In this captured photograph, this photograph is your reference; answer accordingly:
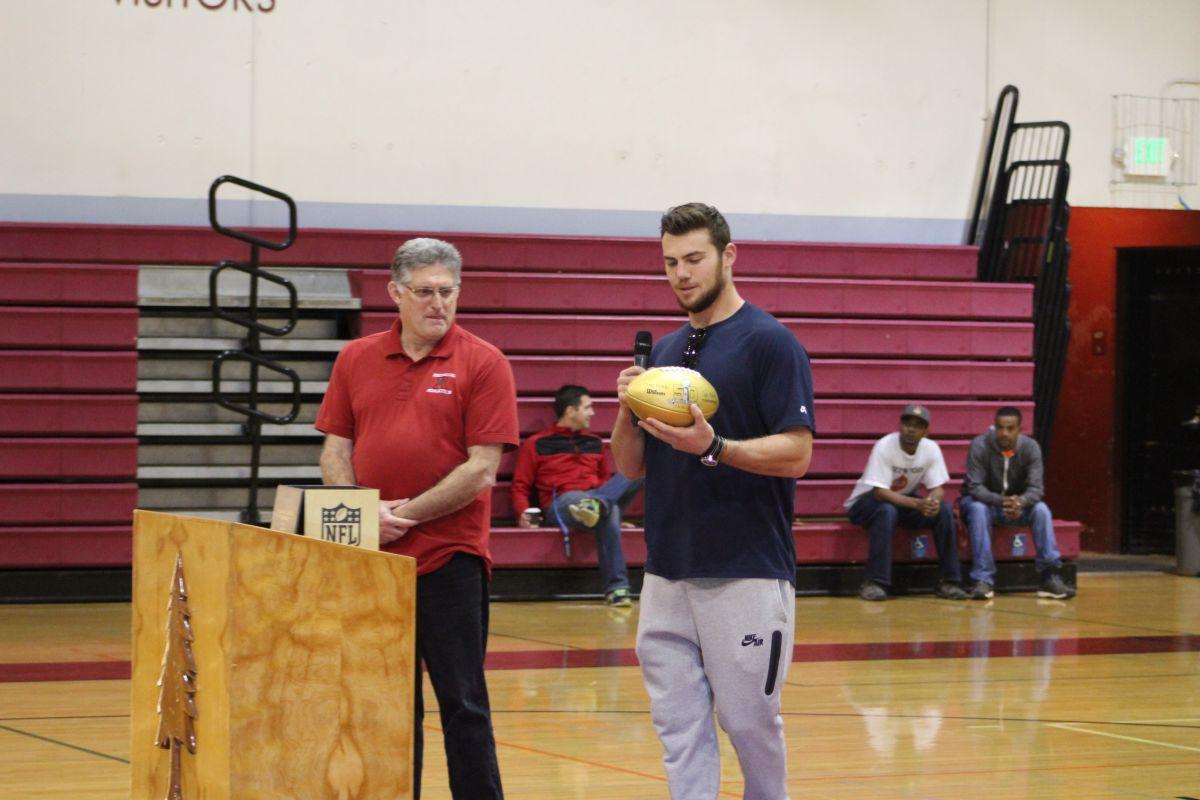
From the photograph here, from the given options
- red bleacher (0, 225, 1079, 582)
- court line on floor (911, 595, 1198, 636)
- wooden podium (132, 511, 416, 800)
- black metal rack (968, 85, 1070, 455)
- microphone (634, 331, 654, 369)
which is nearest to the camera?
wooden podium (132, 511, 416, 800)

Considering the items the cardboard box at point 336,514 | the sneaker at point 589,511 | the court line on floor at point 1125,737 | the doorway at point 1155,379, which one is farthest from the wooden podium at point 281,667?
the doorway at point 1155,379

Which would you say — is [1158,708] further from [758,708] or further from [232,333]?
[232,333]

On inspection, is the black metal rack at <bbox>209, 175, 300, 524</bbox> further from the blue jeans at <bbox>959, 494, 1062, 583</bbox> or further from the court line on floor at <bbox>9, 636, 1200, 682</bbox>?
the blue jeans at <bbox>959, 494, 1062, 583</bbox>

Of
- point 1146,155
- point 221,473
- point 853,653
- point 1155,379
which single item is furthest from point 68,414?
point 1155,379

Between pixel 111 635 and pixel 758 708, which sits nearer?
pixel 758 708

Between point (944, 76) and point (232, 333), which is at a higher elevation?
point (944, 76)

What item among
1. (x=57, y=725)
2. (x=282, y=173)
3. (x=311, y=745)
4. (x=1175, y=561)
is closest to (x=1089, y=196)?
(x=1175, y=561)

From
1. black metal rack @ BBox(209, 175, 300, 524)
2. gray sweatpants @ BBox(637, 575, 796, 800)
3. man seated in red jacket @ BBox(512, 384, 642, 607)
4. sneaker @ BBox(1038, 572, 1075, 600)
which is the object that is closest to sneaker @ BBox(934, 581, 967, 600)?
sneaker @ BBox(1038, 572, 1075, 600)

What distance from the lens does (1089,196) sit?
13.2 m

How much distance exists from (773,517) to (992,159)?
9.72 meters

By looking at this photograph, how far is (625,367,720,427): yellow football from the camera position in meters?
3.45

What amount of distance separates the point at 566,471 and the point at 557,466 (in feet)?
0.22

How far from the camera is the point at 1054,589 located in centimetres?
1088

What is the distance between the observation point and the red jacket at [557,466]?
10.3 metres
